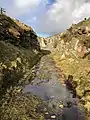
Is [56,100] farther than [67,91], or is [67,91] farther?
[67,91]

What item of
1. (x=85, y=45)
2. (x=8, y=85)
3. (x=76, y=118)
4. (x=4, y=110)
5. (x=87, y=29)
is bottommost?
(x=76, y=118)

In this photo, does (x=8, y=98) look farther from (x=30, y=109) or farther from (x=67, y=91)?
(x=67, y=91)

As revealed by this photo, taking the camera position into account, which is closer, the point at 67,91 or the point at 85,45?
the point at 67,91

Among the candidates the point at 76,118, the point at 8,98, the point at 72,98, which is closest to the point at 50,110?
the point at 76,118

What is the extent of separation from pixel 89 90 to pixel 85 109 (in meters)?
5.60

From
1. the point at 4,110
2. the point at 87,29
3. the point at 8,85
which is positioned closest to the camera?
the point at 4,110

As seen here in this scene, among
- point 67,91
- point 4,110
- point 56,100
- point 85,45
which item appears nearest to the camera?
point 4,110

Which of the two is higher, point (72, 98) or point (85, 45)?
point (85, 45)

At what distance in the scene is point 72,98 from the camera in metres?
34.3

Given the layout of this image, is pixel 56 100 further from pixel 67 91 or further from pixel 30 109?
pixel 30 109

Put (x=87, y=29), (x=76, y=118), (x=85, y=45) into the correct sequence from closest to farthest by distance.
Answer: (x=76, y=118), (x=85, y=45), (x=87, y=29)

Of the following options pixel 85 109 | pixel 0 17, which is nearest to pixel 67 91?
pixel 85 109

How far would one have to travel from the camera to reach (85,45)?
254 feet

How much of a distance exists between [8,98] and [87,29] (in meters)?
75.3
